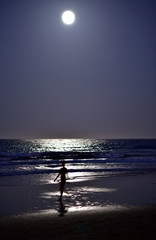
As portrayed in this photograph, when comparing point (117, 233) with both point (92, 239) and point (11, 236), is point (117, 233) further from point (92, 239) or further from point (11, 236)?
point (11, 236)

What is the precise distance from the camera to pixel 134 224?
29.5ft

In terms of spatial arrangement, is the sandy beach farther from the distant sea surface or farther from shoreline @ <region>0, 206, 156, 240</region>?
the distant sea surface

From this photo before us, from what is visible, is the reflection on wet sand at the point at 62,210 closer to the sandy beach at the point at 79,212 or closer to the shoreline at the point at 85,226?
the sandy beach at the point at 79,212

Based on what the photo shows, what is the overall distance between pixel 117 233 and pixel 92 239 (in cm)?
95

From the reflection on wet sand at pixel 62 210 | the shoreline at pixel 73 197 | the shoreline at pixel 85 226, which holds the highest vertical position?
the shoreline at pixel 73 197

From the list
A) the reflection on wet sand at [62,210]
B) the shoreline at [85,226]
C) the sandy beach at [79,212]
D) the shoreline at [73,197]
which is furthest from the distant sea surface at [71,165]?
the shoreline at [85,226]

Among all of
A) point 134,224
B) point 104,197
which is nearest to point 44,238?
point 134,224

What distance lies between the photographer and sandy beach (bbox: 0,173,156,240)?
8.10 m

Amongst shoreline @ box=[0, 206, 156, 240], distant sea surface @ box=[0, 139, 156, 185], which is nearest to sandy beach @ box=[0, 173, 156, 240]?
shoreline @ box=[0, 206, 156, 240]

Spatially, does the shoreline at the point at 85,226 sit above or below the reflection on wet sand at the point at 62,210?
below

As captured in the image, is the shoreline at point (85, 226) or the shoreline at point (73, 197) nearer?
the shoreline at point (85, 226)

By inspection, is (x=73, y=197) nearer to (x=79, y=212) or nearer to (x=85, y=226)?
(x=79, y=212)

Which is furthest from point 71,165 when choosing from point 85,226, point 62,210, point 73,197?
point 85,226

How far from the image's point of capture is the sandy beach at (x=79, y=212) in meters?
8.10
